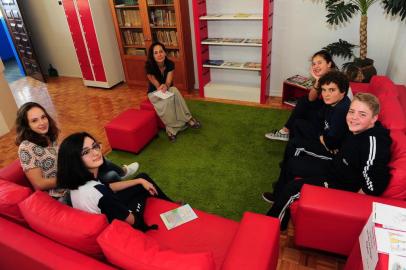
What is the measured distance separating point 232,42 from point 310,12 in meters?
1.08

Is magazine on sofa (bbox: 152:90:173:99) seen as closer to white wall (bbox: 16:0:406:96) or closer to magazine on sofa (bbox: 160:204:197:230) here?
white wall (bbox: 16:0:406:96)

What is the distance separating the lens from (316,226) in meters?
1.82

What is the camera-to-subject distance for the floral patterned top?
2002 millimetres

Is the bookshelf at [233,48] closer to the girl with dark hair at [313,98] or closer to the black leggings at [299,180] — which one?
the girl with dark hair at [313,98]

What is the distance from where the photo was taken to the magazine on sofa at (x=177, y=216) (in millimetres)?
1922

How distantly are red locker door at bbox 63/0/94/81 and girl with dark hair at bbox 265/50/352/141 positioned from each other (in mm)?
3709

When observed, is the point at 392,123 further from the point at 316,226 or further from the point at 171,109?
the point at 171,109

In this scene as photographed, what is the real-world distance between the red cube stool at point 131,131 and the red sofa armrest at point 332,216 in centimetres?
204

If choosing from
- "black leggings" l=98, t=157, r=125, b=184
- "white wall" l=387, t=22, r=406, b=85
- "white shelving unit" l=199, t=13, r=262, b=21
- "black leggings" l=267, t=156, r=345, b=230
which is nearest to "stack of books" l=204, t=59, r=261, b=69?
"white shelving unit" l=199, t=13, r=262, b=21

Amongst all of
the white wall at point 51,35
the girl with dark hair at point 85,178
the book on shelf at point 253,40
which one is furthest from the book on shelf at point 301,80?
the white wall at point 51,35

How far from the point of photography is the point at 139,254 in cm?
124

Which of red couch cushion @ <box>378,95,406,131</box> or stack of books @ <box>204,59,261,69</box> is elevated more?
red couch cushion @ <box>378,95,406,131</box>

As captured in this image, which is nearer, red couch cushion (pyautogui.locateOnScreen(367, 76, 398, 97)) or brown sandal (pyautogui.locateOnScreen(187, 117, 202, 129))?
red couch cushion (pyautogui.locateOnScreen(367, 76, 398, 97))

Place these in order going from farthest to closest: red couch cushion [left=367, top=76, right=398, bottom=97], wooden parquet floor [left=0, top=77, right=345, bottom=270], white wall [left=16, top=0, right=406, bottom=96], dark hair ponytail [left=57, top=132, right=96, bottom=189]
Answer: wooden parquet floor [left=0, top=77, right=345, bottom=270] < white wall [left=16, top=0, right=406, bottom=96] < red couch cushion [left=367, top=76, right=398, bottom=97] < dark hair ponytail [left=57, top=132, right=96, bottom=189]
